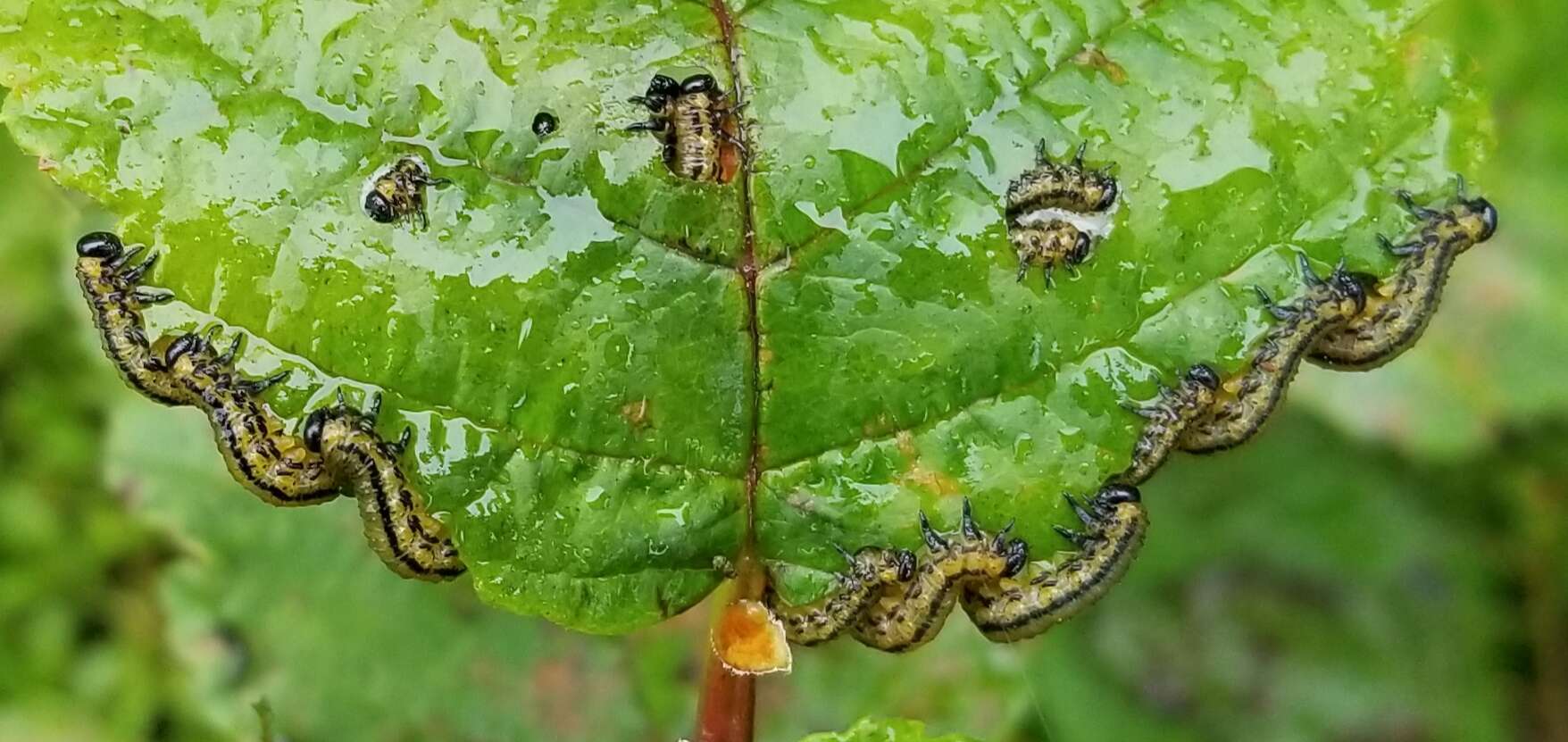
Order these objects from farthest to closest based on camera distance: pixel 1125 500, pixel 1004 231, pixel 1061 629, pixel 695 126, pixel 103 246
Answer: pixel 1061 629 < pixel 1125 500 < pixel 1004 231 < pixel 103 246 < pixel 695 126

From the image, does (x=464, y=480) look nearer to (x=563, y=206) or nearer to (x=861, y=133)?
(x=563, y=206)

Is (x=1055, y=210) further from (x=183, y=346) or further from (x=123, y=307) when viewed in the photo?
(x=123, y=307)

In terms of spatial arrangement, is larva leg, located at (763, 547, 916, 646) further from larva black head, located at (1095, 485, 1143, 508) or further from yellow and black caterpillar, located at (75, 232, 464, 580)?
yellow and black caterpillar, located at (75, 232, 464, 580)

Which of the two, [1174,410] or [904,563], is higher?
[1174,410]

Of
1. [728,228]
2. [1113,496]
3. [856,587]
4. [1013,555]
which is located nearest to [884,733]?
[856,587]

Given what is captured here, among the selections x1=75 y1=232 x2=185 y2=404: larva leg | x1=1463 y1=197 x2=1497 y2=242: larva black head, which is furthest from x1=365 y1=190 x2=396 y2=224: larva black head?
x1=1463 y1=197 x2=1497 y2=242: larva black head
